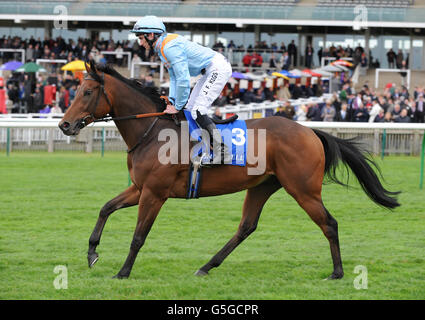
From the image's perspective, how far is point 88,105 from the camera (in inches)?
226

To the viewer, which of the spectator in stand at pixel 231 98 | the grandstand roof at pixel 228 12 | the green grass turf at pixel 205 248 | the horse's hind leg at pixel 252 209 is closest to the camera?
the green grass turf at pixel 205 248

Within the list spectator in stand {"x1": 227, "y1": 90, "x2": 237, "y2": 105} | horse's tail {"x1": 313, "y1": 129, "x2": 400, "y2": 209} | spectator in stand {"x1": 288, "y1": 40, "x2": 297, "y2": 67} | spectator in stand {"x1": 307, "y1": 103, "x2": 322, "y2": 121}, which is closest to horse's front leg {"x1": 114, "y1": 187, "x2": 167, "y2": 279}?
horse's tail {"x1": 313, "y1": 129, "x2": 400, "y2": 209}

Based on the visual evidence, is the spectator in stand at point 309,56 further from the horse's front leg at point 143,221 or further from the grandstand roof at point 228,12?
the horse's front leg at point 143,221

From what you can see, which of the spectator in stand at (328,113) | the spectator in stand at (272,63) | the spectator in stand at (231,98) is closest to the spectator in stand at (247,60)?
the spectator in stand at (272,63)

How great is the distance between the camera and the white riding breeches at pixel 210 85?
597 centimetres

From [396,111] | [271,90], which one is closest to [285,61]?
[271,90]

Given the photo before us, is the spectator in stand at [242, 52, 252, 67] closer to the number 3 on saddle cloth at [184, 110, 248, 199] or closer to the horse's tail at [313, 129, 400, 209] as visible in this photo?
the horse's tail at [313, 129, 400, 209]

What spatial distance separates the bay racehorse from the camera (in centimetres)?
569

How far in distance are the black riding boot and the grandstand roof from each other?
25.4 m

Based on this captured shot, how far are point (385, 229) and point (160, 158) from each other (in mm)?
3348

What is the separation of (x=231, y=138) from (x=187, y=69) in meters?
0.64

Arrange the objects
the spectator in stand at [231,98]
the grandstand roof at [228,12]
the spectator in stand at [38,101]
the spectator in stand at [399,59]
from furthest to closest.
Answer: the grandstand roof at [228,12] → the spectator in stand at [399,59] → the spectator in stand at [231,98] → the spectator in stand at [38,101]

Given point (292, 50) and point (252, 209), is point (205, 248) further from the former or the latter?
point (292, 50)

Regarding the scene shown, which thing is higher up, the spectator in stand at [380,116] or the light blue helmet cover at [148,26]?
the light blue helmet cover at [148,26]
